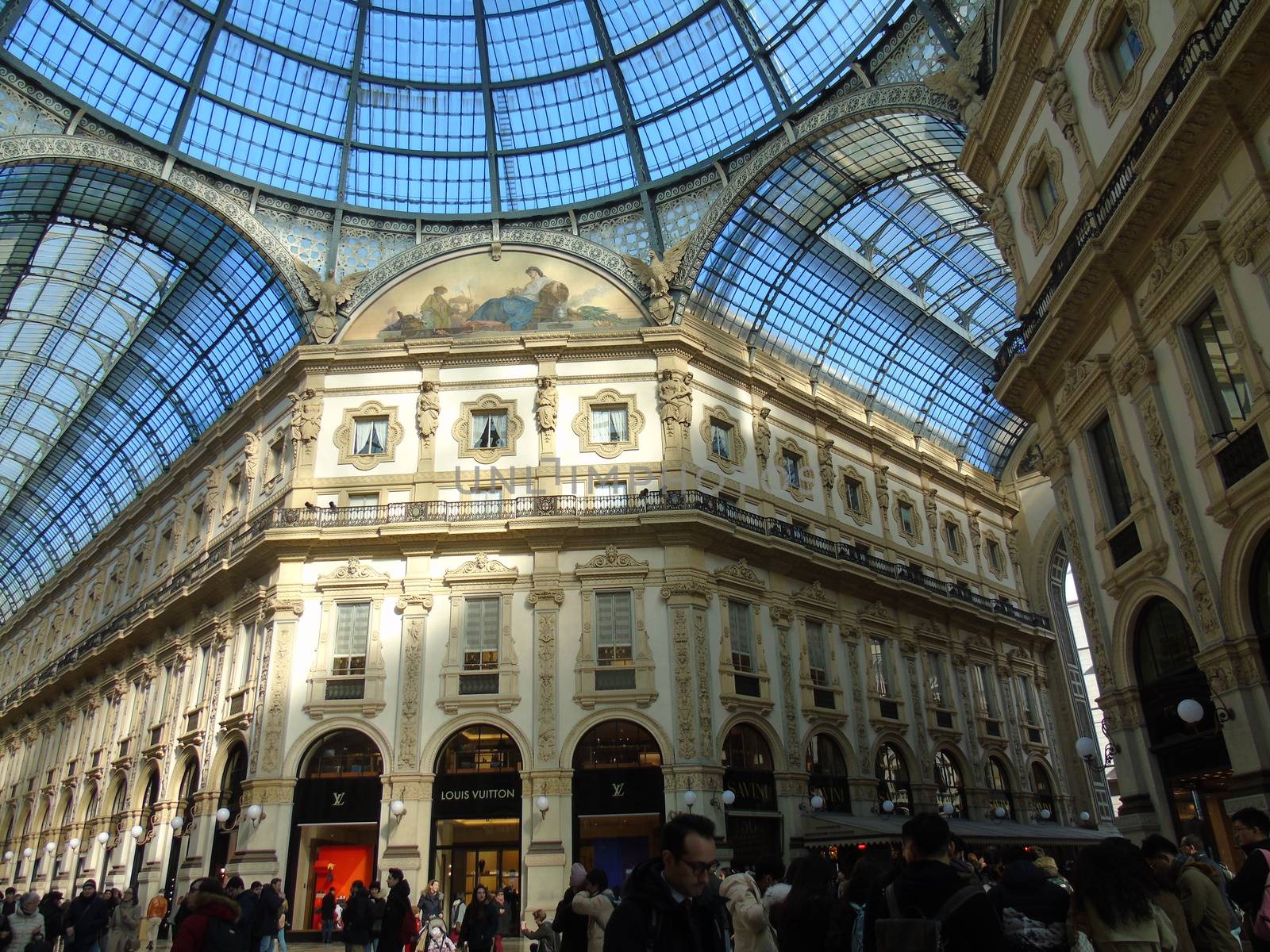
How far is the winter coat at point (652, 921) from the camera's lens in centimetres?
429

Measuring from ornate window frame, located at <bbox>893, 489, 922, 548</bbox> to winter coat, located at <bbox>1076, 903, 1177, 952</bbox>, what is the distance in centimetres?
3704

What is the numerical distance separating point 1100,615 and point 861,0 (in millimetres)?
21478

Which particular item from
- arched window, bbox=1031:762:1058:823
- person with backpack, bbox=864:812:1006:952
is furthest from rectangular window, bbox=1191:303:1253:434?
arched window, bbox=1031:762:1058:823

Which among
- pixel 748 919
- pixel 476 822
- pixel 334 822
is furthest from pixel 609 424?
pixel 748 919

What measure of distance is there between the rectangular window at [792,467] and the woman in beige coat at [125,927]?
84.3 feet

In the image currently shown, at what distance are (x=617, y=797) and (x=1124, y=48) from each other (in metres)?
22.4

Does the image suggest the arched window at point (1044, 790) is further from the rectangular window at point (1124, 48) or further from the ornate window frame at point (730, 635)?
the rectangular window at point (1124, 48)

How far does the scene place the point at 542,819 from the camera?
89.4 ft

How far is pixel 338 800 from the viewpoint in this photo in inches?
1104

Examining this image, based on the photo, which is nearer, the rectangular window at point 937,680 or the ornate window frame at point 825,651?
the ornate window frame at point 825,651

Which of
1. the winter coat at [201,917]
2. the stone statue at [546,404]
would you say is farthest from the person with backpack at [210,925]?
the stone statue at [546,404]

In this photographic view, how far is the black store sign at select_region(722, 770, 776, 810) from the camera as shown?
2877 cm

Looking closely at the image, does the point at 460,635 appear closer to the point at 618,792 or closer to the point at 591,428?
the point at 618,792

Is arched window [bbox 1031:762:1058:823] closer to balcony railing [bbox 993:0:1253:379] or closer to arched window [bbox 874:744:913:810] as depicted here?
arched window [bbox 874:744:913:810]
